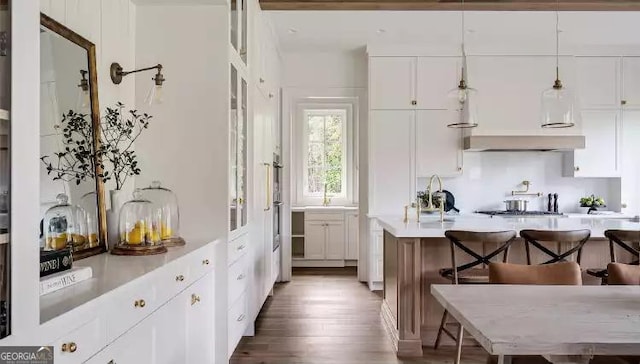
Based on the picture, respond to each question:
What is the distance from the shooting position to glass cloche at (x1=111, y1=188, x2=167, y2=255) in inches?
81.0

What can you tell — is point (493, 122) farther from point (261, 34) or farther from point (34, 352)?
point (34, 352)

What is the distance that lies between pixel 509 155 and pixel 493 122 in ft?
2.09

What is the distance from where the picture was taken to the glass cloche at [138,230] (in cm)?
206

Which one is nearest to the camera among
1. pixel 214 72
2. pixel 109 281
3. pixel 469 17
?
pixel 109 281

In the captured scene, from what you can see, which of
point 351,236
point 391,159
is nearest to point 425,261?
point 391,159

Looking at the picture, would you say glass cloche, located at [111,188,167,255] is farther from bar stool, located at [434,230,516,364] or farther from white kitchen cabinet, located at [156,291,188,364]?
bar stool, located at [434,230,516,364]

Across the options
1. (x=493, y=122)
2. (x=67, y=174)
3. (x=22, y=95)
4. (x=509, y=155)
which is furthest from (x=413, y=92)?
(x=22, y=95)

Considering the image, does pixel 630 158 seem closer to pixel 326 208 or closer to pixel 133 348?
pixel 326 208

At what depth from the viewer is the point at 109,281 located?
1496 mm

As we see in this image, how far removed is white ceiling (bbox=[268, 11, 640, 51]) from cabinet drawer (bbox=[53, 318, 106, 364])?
12.4ft

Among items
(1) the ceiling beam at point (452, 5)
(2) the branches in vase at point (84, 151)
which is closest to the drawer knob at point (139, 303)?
(2) the branches in vase at point (84, 151)

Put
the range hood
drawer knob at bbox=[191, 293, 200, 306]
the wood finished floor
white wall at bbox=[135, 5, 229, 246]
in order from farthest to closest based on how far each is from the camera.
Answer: the range hood < the wood finished floor < white wall at bbox=[135, 5, 229, 246] < drawer knob at bbox=[191, 293, 200, 306]

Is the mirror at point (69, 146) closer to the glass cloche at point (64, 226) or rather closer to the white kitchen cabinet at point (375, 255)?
the glass cloche at point (64, 226)

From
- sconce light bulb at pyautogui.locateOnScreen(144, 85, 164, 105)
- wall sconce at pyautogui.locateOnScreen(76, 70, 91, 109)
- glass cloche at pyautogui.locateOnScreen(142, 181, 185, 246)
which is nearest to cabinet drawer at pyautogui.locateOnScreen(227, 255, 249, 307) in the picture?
glass cloche at pyautogui.locateOnScreen(142, 181, 185, 246)
